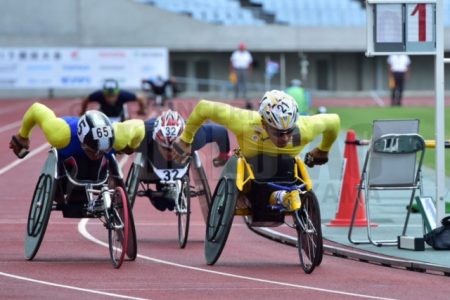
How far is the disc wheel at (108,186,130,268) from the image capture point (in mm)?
12758

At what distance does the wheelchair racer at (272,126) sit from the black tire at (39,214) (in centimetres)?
142

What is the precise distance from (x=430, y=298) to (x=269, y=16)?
1834 inches

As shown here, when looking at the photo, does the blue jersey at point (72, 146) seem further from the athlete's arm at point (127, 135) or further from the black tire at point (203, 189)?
the black tire at point (203, 189)

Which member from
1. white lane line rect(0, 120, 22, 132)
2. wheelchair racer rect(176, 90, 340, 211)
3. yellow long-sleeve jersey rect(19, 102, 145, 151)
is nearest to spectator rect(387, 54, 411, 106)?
white lane line rect(0, 120, 22, 132)

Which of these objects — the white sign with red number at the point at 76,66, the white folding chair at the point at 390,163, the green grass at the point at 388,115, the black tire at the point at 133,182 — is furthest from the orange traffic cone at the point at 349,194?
the white sign with red number at the point at 76,66

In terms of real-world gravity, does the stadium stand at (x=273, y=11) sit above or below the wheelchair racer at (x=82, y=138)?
above

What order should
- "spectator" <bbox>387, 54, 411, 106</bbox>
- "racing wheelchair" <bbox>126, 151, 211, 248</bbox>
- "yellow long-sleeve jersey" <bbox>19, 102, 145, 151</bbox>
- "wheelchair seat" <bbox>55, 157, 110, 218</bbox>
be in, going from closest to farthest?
"yellow long-sleeve jersey" <bbox>19, 102, 145, 151</bbox>, "wheelchair seat" <bbox>55, 157, 110, 218</bbox>, "racing wheelchair" <bbox>126, 151, 211, 248</bbox>, "spectator" <bbox>387, 54, 411, 106</bbox>

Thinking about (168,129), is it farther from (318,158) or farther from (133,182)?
(318,158)

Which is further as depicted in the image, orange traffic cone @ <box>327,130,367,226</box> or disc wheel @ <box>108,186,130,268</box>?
orange traffic cone @ <box>327,130,367,226</box>

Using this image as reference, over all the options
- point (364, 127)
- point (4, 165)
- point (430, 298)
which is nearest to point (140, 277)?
point (430, 298)

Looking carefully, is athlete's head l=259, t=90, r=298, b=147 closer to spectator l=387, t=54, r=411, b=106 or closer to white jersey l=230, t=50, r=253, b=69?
spectator l=387, t=54, r=411, b=106

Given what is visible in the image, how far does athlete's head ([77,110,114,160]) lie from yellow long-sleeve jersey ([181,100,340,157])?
2.64ft

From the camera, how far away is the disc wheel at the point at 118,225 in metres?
12.8

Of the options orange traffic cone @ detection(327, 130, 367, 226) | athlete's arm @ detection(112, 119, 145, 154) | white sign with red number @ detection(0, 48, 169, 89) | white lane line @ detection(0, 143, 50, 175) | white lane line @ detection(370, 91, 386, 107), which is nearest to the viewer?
athlete's arm @ detection(112, 119, 145, 154)
